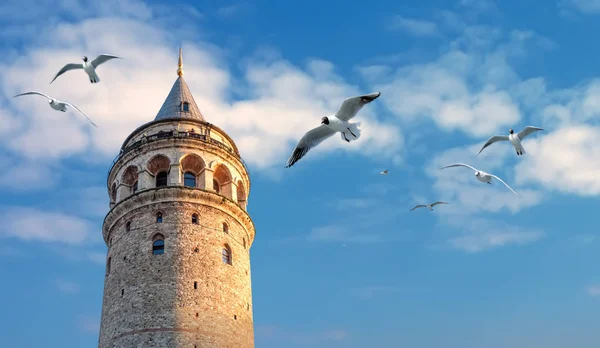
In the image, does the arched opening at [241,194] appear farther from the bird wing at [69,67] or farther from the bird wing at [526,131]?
the bird wing at [526,131]

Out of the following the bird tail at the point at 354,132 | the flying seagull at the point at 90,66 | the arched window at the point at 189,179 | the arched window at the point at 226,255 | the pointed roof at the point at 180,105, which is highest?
the pointed roof at the point at 180,105

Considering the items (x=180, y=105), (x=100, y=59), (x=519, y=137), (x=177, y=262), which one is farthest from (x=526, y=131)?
(x=180, y=105)

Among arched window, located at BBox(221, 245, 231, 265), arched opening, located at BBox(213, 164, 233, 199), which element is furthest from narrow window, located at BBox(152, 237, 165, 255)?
arched opening, located at BBox(213, 164, 233, 199)

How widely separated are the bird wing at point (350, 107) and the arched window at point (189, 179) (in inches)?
924

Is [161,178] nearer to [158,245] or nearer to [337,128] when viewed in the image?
[158,245]

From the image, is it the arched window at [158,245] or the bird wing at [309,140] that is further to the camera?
the arched window at [158,245]

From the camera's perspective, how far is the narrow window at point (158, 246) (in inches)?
1438

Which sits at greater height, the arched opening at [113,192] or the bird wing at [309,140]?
the arched opening at [113,192]

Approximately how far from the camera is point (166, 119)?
140 ft

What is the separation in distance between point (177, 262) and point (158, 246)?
1803 millimetres

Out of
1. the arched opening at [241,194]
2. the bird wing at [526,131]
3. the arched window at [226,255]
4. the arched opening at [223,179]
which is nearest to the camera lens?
the bird wing at [526,131]

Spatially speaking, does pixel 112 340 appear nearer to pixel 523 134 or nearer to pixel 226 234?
pixel 226 234

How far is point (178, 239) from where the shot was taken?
36750 millimetres

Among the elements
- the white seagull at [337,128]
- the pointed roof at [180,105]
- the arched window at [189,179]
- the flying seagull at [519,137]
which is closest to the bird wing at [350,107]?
the white seagull at [337,128]
